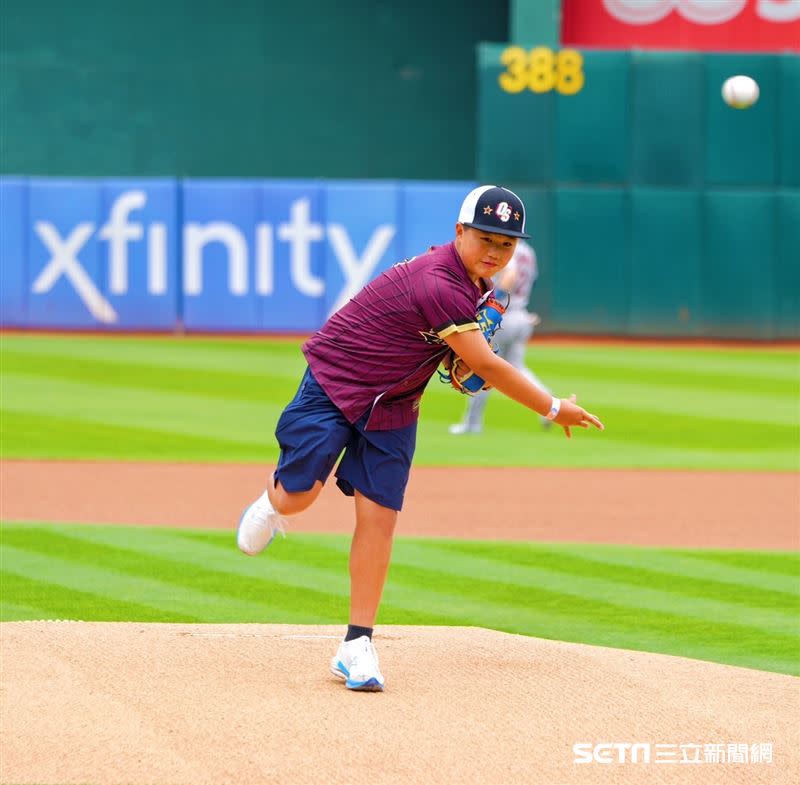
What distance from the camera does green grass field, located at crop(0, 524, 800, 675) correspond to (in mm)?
6418

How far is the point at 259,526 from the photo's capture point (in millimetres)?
5297

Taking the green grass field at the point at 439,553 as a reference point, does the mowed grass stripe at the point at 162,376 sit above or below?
above

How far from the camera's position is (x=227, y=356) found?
18016 mm

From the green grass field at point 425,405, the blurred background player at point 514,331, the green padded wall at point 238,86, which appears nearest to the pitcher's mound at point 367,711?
the green grass field at point 425,405

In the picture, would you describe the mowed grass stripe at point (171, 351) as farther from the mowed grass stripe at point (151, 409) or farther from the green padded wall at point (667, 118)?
the green padded wall at point (667, 118)

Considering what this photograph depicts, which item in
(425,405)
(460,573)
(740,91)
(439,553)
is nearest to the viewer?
(460,573)

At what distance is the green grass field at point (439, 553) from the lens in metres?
6.55

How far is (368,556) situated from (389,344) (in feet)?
2.38

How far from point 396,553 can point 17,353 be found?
1075 cm

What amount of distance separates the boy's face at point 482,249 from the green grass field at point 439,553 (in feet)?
6.13

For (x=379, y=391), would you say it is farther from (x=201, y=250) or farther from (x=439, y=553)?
(x=201, y=250)

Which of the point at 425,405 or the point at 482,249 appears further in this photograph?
the point at 425,405

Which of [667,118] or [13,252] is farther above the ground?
[667,118]

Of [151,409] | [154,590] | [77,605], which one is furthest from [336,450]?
[151,409]
